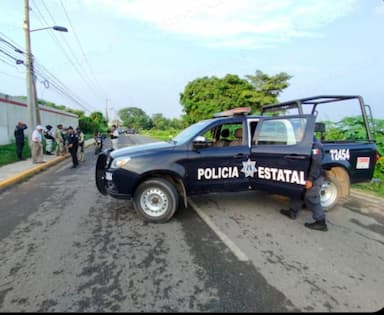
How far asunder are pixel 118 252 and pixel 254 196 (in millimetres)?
3636

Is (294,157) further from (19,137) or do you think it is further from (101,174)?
(19,137)

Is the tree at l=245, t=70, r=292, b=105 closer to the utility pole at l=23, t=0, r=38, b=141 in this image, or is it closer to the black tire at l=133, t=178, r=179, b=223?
the utility pole at l=23, t=0, r=38, b=141

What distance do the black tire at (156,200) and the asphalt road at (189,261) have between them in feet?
0.62

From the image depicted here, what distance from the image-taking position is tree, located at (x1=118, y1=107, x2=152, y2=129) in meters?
126

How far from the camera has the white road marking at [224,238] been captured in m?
3.28

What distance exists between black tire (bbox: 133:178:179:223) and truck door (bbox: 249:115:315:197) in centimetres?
147

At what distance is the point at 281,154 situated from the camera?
4.42 meters

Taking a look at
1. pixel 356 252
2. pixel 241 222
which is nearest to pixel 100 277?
pixel 241 222

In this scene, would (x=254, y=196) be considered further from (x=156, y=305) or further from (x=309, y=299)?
(x=156, y=305)

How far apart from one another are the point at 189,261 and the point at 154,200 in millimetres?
1533

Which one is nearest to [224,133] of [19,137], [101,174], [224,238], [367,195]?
[224,238]

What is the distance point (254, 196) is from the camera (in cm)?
598

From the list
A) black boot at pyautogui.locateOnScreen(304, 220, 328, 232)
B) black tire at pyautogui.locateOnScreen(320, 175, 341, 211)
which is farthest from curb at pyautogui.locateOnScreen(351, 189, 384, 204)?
black boot at pyautogui.locateOnScreen(304, 220, 328, 232)

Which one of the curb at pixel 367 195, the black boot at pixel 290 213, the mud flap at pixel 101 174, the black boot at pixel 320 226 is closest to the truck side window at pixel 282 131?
the black boot at pixel 290 213
